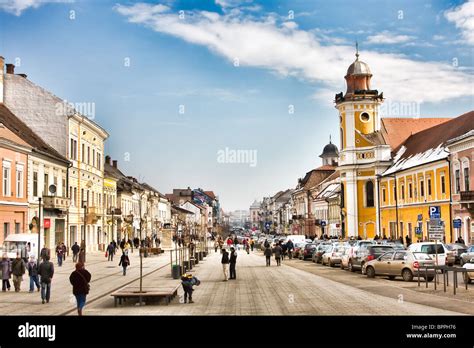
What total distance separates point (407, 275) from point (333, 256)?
12887 millimetres

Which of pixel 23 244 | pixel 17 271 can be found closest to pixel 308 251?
pixel 23 244

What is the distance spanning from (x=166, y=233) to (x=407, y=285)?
71444 mm

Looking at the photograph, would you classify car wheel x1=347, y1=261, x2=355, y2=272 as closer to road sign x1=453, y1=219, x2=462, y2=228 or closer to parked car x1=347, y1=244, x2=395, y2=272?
parked car x1=347, y1=244, x2=395, y2=272

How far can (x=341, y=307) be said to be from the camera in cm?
1917

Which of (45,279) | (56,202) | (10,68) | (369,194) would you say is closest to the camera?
(45,279)

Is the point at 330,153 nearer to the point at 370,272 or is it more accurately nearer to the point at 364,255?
the point at 364,255

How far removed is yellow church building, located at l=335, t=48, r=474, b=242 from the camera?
70.2 meters

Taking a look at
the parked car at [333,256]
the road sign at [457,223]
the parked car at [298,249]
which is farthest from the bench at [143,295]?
the road sign at [457,223]

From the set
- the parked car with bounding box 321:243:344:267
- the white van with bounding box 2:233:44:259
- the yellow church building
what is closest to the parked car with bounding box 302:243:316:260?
the parked car with bounding box 321:243:344:267

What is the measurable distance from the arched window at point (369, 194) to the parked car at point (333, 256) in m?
41.4

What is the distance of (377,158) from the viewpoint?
8519 centimetres

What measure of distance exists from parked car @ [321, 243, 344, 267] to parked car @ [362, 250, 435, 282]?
9.13 metres

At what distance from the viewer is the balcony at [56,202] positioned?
4772cm
